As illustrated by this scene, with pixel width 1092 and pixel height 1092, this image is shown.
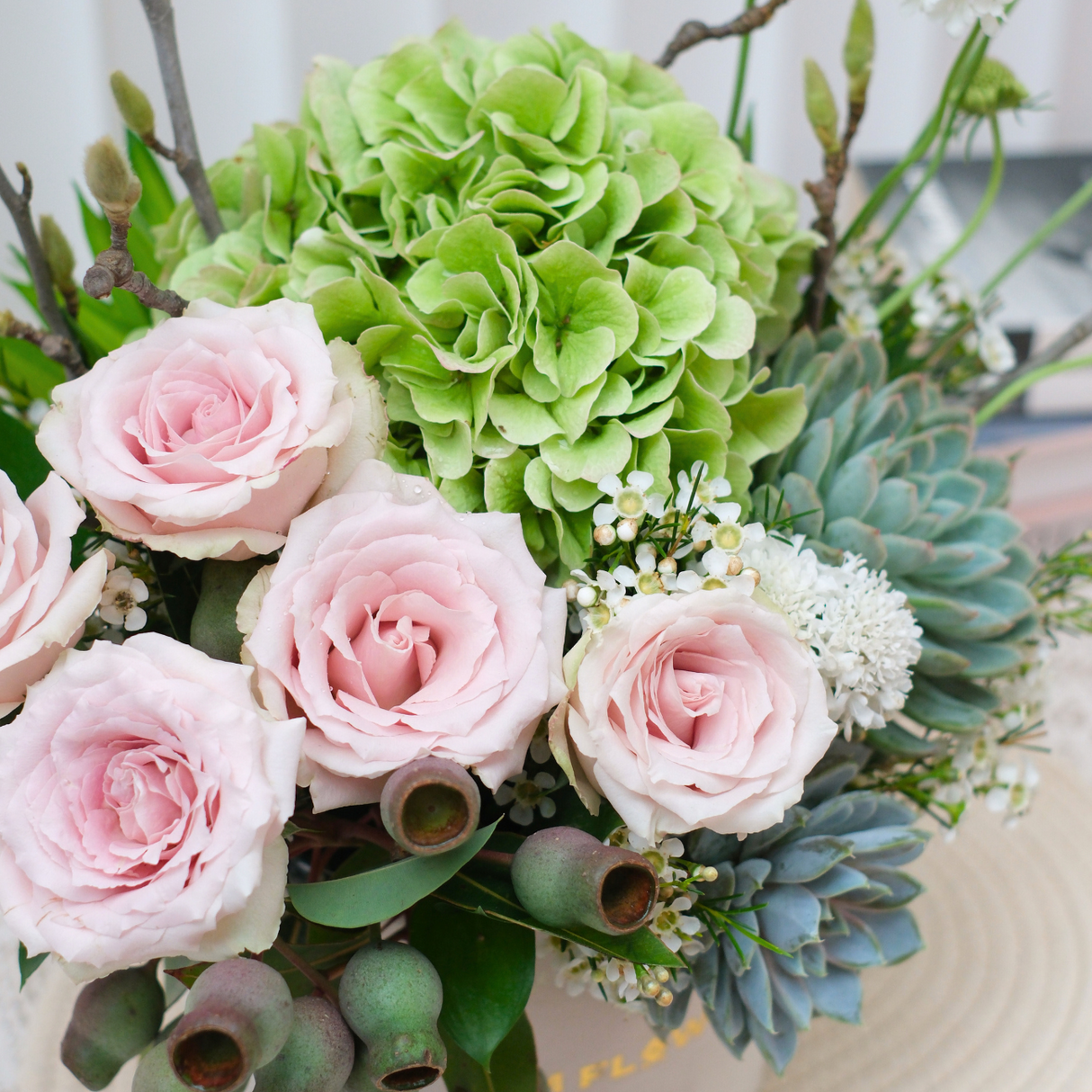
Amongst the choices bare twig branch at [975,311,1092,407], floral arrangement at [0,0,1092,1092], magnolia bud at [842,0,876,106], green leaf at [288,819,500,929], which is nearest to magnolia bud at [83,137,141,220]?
floral arrangement at [0,0,1092,1092]

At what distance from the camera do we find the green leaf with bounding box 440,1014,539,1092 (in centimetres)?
39

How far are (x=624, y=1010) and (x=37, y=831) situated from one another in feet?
0.82

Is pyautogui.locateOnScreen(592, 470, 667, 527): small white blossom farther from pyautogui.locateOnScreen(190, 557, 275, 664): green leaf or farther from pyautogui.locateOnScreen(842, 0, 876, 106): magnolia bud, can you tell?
pyautogui.locateOnScreen(842, 0, 876, 106): magnolia bud

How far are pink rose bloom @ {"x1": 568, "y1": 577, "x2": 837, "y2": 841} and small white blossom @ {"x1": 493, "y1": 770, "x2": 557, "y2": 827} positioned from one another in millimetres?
37

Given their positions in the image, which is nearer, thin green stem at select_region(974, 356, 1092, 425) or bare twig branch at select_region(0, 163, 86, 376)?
bare twig branch at select_region(0, 163, 86, 376)

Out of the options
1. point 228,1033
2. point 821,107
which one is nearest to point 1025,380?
point 821,107

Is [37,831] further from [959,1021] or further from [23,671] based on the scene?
[959,1021]

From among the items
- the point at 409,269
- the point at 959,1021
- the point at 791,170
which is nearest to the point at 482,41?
the point at 409,269

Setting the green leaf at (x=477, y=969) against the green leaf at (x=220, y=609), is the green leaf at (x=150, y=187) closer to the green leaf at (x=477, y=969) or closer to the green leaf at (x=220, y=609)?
the green leaf at (x=220, y=609)

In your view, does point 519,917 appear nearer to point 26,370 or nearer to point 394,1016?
point 394,1016

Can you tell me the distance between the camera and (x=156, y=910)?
28cm

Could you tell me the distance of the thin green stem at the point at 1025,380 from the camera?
0.53 metres

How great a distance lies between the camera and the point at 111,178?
0.34m

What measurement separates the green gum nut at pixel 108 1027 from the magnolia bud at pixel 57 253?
0.95 ft
